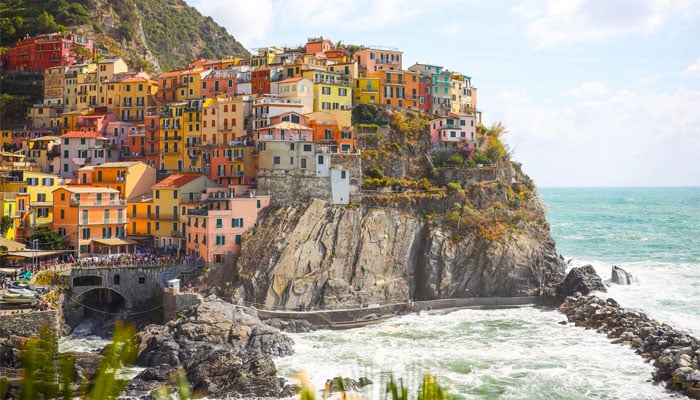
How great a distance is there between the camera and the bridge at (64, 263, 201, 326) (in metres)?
56.9

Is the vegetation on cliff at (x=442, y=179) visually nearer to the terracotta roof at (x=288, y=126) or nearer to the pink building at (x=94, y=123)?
the terracotta roof at (x=288, y=126)

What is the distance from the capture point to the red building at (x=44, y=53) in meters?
96.8

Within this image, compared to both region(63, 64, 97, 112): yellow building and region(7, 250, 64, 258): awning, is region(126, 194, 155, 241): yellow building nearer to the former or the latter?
region(7, 250, 64, 258): awning

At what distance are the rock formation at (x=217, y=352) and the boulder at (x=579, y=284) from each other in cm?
2606

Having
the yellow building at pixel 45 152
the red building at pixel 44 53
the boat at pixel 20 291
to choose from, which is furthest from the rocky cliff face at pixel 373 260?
the red building at pixel 44 53

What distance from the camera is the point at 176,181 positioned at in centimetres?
6719

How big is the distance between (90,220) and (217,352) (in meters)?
23.4

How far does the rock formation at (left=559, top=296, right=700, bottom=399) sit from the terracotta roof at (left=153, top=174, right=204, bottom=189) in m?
33.0

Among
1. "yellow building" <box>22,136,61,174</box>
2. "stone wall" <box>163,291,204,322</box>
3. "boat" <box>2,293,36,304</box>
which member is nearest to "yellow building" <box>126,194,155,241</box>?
"stone wall" <box>163,291,204,322</box>

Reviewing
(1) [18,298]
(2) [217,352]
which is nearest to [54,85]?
(1) [18,298]

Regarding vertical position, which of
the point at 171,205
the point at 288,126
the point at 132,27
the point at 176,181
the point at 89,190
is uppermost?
the point at 132,27

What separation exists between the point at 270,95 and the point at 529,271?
1141 inches

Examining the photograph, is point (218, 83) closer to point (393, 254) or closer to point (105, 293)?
point (105, 293)

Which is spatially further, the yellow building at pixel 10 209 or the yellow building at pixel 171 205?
the yellow building at pixel 171 205
